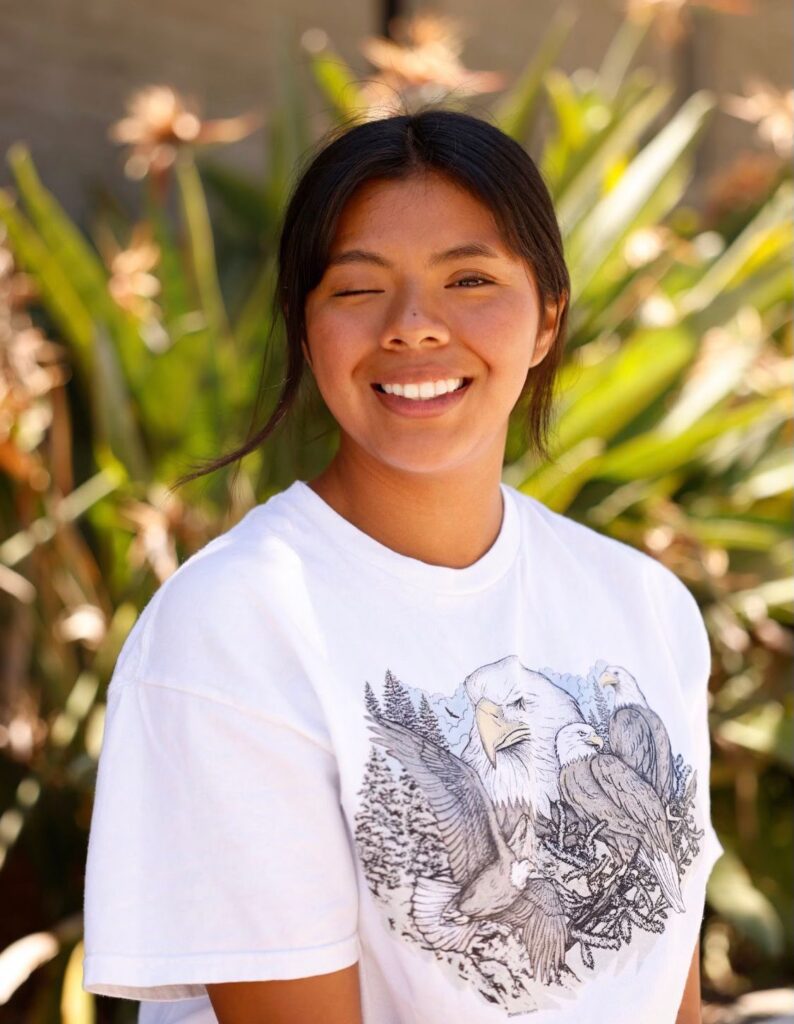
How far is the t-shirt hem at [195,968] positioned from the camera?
1.20m

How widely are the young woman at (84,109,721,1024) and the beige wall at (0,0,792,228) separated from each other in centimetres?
218

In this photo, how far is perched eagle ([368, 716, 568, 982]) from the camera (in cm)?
129

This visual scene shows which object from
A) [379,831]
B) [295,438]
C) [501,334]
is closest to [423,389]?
[501,334]

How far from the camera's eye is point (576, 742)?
4.67 ft

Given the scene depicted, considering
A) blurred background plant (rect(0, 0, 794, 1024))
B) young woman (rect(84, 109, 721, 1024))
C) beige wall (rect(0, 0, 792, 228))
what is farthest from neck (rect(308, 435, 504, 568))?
beige wall (rect(0, 0, 792, 228))

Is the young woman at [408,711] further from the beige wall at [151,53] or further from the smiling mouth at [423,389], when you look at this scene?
the beige wall at [151,53]

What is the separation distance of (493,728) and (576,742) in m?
0.11

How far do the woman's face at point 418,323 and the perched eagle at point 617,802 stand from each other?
1.03 ft

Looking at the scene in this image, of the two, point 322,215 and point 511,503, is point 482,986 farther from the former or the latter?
point 322,215

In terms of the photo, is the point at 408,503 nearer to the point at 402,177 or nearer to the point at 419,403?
the point at 419,403

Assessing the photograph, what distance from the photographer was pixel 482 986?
129cm

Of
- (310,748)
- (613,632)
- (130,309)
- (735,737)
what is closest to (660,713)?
(613,632)

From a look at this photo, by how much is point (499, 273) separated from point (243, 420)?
153 cm

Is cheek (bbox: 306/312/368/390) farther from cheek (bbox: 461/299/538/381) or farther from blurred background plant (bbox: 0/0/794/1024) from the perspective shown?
blurred background plant (bbox: 0/0/794/1024)
